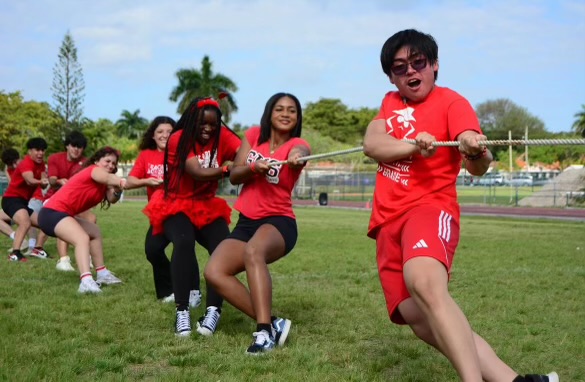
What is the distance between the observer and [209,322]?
19.6 feet

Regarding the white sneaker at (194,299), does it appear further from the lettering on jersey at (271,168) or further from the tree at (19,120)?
the tree at (19,120)

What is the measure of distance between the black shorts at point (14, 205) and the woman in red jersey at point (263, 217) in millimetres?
7100

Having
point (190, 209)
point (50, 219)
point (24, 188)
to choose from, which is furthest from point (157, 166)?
point (24, 188)

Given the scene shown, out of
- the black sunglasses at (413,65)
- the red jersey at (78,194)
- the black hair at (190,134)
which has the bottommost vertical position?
the red jersey at (78,194)

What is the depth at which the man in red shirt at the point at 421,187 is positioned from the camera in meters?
3.63

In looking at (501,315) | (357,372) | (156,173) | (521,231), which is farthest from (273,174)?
(521,231)

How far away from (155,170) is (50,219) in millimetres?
1664

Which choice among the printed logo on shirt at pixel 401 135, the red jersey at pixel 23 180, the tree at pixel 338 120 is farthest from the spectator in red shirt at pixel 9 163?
the tree at pixel 338 120

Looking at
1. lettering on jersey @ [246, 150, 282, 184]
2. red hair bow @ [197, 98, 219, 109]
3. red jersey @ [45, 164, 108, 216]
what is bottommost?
red jersey @ [45, 164, 108, 216]

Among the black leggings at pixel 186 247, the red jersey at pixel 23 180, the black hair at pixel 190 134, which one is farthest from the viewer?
the red jersey at pixel 23 180

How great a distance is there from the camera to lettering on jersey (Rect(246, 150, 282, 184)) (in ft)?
18.6

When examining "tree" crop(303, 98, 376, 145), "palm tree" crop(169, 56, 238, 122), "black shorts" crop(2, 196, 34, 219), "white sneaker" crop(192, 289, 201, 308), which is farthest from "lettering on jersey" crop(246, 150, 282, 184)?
"tree" crop(303, 98, 376, 145)

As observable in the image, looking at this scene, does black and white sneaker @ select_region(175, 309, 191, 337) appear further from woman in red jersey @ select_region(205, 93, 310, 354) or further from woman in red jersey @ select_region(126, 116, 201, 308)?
woman in red jersey @ select_region(126, 116, 201, 308)

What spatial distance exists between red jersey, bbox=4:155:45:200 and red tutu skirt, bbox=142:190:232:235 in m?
5.95
